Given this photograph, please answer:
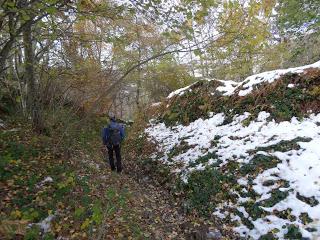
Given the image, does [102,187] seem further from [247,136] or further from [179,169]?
[247,136]

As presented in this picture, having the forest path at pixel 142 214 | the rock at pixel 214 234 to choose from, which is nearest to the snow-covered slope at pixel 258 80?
the forest path at pixel 142 214

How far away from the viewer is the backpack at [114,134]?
9133 mm

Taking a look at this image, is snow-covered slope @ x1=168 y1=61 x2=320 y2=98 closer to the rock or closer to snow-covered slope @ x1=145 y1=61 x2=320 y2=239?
snow-covered slope @ x1=145 y1=61 x2=320 y2=239

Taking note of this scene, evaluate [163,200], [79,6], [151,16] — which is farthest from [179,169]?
[79,6]

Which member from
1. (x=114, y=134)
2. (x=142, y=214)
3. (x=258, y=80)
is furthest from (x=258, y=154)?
(x=114, y=134)

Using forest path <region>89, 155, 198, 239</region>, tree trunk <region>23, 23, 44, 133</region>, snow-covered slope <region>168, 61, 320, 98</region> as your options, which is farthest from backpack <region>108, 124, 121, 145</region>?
snow-covered slope <region>168, 61, 320, 98</region>

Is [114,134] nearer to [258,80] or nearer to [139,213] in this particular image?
[139,213]

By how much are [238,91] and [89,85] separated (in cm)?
617

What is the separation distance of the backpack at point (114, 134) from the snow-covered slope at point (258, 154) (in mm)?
1739

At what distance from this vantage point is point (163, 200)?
7594 millimetres

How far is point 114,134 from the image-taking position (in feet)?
30.0

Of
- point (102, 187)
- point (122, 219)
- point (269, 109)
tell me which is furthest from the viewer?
Result: point (269, 109)

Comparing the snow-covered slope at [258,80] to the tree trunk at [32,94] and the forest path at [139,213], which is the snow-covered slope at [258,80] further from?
the tree trunk at [32,94]

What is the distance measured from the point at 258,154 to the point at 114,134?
172 inches
